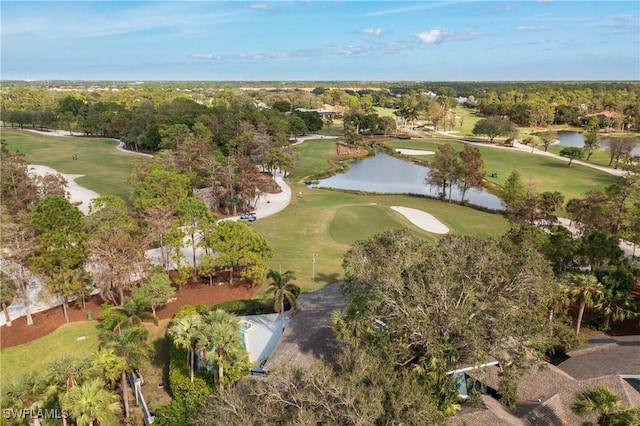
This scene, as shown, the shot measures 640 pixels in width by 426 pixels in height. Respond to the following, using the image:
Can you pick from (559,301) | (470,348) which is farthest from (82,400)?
(559,301)

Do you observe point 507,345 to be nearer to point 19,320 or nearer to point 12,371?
point 12,371

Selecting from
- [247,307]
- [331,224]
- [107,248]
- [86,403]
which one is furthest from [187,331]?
[331,224]

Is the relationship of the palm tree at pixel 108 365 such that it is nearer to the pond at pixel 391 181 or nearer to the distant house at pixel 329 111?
the pond at pixel 391 181

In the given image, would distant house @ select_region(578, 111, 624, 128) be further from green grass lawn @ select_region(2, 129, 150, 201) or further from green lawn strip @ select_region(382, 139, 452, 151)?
green grass lawn @ select_region(2, 129, 150, 201)

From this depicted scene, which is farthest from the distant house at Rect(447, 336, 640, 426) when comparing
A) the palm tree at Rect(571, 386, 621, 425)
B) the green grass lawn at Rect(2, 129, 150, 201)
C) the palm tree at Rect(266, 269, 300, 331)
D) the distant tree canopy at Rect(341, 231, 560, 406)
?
the green grass lawn at Rect(2, 129, 150, 201)

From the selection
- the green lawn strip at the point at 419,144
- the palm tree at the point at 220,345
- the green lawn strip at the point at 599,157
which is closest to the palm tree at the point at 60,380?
the palm tree at the point at 220,345

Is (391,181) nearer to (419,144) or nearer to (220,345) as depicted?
(419,144)
